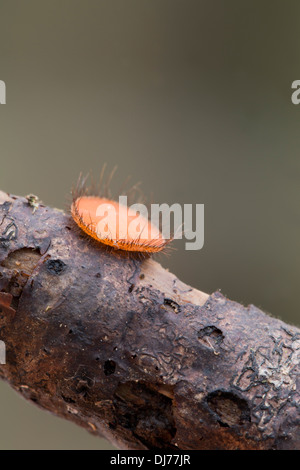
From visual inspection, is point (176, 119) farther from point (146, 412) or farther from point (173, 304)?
point (146, 412)

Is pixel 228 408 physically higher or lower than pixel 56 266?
lower

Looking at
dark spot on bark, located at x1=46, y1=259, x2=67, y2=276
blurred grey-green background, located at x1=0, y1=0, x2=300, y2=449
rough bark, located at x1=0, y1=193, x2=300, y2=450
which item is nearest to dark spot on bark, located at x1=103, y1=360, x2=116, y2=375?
rough bark, located at x1=0, y1=193, x2=300, y2=450

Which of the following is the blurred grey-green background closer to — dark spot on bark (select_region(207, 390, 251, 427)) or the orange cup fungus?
the orange cup fungus

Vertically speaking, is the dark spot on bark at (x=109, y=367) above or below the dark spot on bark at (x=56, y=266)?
below

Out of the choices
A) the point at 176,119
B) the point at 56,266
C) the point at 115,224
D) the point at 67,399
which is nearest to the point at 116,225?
the point at 115,224

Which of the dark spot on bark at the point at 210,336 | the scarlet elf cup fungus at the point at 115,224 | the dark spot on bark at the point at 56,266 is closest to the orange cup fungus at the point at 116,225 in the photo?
the scarlet elf cup fungus at the point at 115,224

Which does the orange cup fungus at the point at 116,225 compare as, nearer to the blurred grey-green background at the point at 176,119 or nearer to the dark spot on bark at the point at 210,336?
the dark spot on bark at the point at 210,336

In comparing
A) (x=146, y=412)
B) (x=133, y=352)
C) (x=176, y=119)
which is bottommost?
(x=146, y=412)
